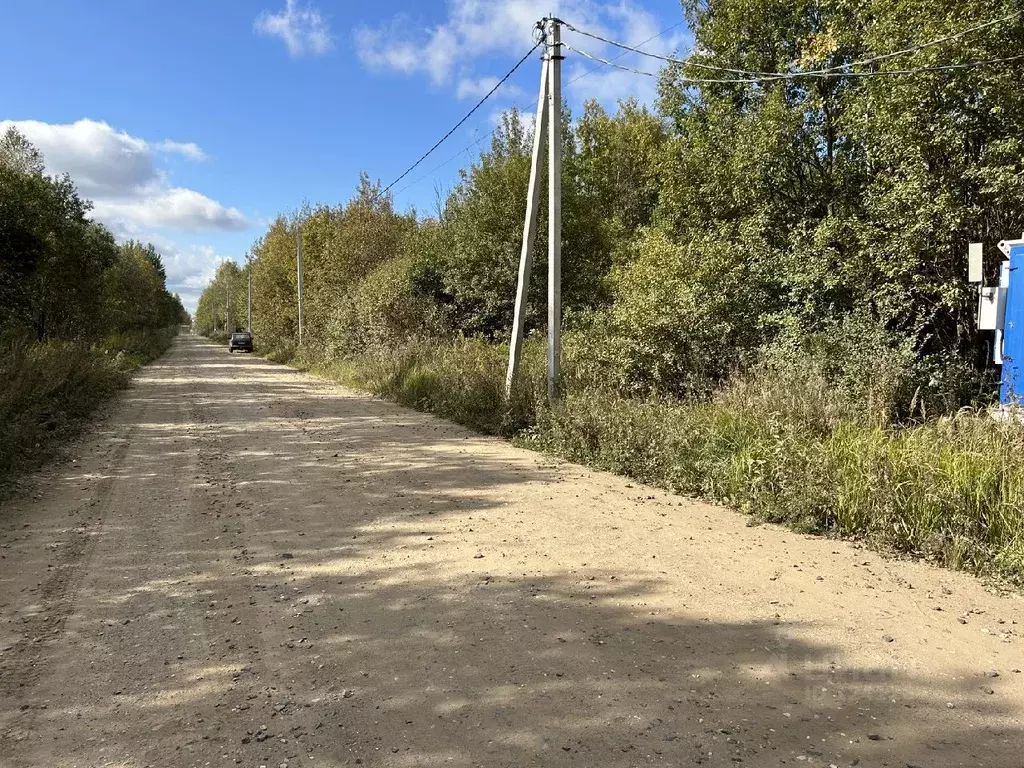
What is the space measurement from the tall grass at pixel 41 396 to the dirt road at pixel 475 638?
1907 millimetres

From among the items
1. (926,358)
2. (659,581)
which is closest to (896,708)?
(659,581)

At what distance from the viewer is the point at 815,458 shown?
19.7ft

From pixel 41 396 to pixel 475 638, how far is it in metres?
10.3

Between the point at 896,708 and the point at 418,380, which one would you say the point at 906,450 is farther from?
the point at 418,380

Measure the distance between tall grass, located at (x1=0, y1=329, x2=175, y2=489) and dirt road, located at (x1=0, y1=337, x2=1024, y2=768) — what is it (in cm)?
191

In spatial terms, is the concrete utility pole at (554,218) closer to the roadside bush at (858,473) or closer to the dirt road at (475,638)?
the roadside bush at (858,473)

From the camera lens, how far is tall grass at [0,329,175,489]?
8062 millimetres

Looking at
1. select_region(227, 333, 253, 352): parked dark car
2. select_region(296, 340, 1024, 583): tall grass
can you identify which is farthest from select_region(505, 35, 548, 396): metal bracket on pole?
select_region(227, 333, 253, 352): parked dark car

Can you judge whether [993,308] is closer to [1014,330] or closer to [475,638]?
[1014,330]

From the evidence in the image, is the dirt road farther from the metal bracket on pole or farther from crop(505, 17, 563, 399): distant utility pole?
the metal bracket on pole

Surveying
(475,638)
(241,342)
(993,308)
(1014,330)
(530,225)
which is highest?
(530,225)

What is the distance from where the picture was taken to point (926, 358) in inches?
374

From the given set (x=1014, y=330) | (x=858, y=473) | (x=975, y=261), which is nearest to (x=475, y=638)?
(x=858, y=473)

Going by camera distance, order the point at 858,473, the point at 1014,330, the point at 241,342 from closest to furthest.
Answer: the point at 858,473, the point at 1014,330, the point at 241,342
